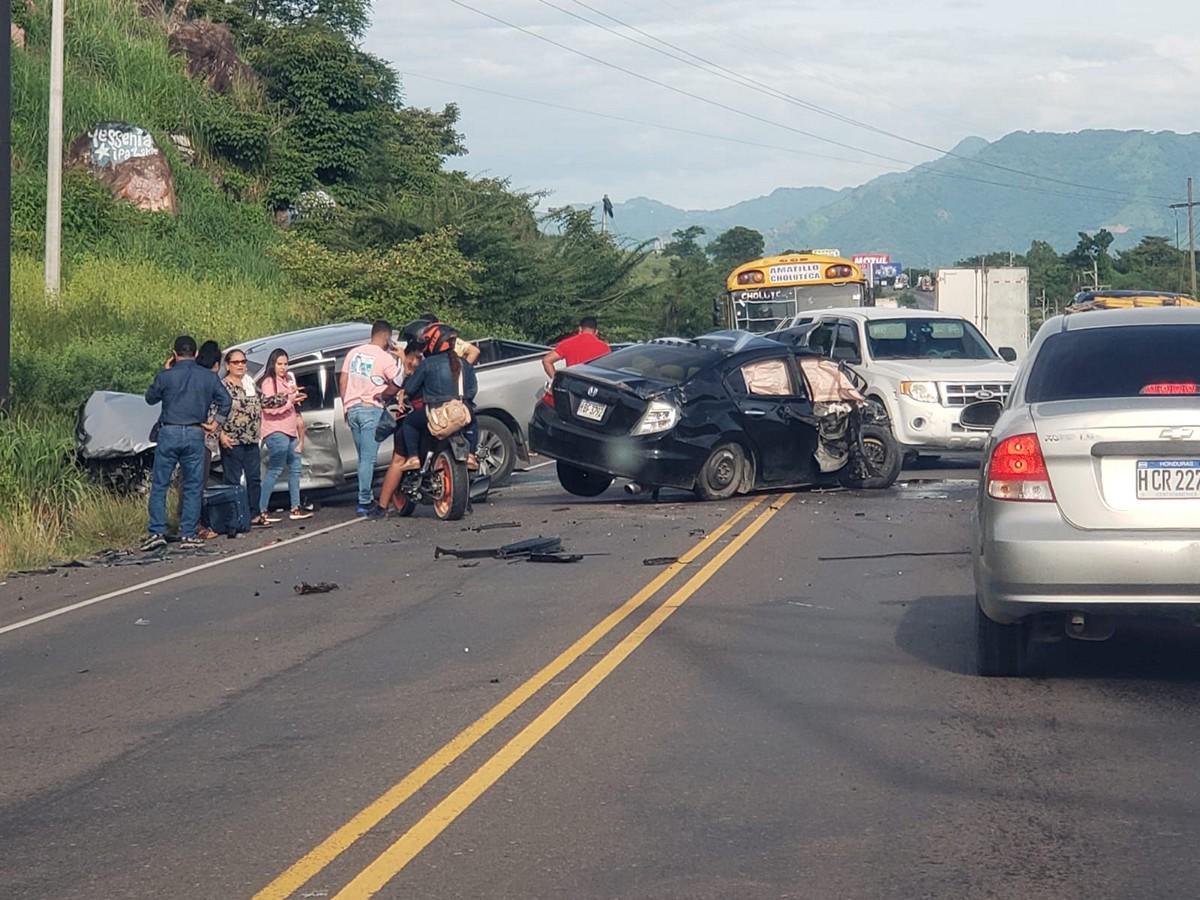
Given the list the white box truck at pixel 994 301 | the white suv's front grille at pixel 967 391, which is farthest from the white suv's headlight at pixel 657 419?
the white box truck at pixel 994 301

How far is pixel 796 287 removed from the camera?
117 feet

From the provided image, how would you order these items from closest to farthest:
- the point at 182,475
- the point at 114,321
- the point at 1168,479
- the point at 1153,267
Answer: the point at 1168,479, the point at 182,475, the point at 114,321, the point at 1153,267

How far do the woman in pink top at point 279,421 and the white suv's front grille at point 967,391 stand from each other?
7.45 meters

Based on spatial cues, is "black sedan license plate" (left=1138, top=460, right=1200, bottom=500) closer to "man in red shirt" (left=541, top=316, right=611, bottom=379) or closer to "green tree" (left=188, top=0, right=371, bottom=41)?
"man in red shirt" (left=541, top=316, right=611, bottom=379)

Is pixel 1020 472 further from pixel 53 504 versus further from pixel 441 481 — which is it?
pixel 53 504

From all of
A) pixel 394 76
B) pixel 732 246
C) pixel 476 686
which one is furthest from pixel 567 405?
pixel 732 246

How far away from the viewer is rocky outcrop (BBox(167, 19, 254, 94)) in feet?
143

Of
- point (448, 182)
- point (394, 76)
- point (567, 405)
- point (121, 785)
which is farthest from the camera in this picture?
point (394, 76)

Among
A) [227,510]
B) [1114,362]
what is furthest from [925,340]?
[1114,362]

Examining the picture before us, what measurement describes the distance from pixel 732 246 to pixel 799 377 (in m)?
101

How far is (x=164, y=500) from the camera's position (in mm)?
15484

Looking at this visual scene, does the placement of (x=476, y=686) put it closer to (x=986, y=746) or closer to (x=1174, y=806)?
→ (x=986, y=746)

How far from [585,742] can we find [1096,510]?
253 centimetres

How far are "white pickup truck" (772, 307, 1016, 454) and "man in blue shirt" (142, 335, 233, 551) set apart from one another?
7.72 meters
